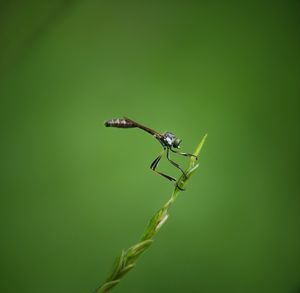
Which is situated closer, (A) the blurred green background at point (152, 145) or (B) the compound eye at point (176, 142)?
(B) the compound eye at point (176, 142)

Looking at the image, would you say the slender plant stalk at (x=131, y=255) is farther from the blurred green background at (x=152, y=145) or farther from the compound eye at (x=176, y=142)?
the blurred green background at (x=152, y=145)

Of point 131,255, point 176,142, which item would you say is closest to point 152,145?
point 176,142

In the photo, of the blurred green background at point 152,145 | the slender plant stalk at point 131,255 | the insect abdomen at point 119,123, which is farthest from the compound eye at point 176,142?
the slender plant stalk at point 131,255

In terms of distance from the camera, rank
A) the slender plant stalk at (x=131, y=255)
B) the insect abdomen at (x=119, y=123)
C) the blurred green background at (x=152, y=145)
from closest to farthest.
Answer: the slender plant stalk at (x=131, y=255)
the insect abdomen at (x=119, y=123)
the blurred green background at (x=152, y=145)

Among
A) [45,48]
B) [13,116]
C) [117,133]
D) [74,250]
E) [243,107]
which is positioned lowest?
[74,250]

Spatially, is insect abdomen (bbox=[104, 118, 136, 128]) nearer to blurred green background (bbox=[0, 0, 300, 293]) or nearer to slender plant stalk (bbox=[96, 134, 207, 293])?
blurred green background (bbox=[0, 0, 300, 293])

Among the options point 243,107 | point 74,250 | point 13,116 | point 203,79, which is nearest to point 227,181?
point 243,107

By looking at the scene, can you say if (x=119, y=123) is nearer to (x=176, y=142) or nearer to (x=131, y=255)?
(x=176, y=142)

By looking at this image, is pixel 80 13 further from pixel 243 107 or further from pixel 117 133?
pixel 243 107

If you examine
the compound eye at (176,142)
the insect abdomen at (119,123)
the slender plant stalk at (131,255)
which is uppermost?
the compound eye at (176,142)
